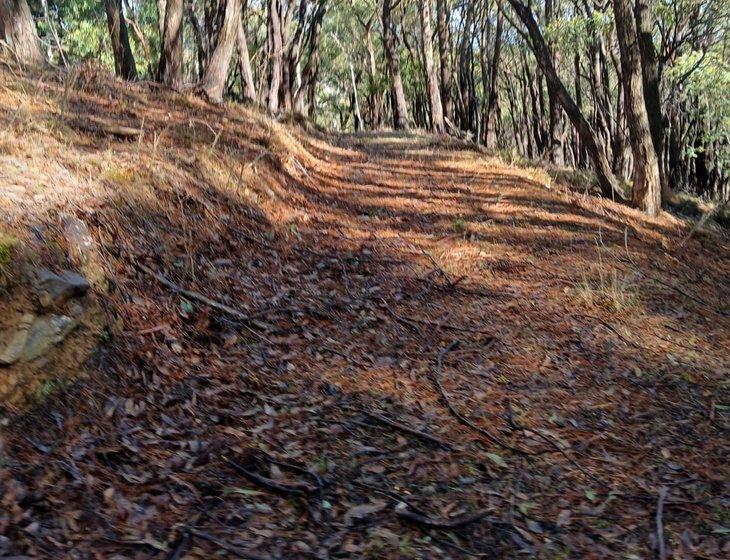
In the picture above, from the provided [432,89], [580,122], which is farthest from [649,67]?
[432,89]

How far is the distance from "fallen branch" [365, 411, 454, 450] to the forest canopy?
269 inches

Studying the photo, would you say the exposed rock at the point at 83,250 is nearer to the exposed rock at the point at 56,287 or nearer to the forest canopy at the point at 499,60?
the exposed rock at the point at 56,287

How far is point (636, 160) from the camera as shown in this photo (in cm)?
1083

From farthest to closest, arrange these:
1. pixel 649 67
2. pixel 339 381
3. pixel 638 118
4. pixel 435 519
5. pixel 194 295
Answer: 1. pixel 649 67
2. pixel 638 118
3. pixel 194 295
4. pixel 339 381
5. pixel 435 519

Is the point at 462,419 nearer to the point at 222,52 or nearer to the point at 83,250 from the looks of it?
the point at 83,250

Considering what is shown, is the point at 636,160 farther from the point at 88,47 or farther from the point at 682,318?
the point at 88,47

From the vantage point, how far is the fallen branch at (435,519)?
3637 millimetres

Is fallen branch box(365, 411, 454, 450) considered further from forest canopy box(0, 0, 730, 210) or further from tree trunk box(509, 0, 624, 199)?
tree trunk box(509, 0, 624, 199)

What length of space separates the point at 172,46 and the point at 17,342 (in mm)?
A: 10417

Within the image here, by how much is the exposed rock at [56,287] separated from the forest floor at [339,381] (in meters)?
0.33

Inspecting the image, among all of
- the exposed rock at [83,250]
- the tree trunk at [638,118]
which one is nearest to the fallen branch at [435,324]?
the exposed rock at [83,250]

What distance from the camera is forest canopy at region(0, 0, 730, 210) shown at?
37.2ft

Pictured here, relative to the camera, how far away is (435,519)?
3.69m

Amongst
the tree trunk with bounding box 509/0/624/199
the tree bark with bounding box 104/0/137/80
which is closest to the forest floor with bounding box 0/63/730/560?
the tree trunk with bounding box 509/0/624/199
